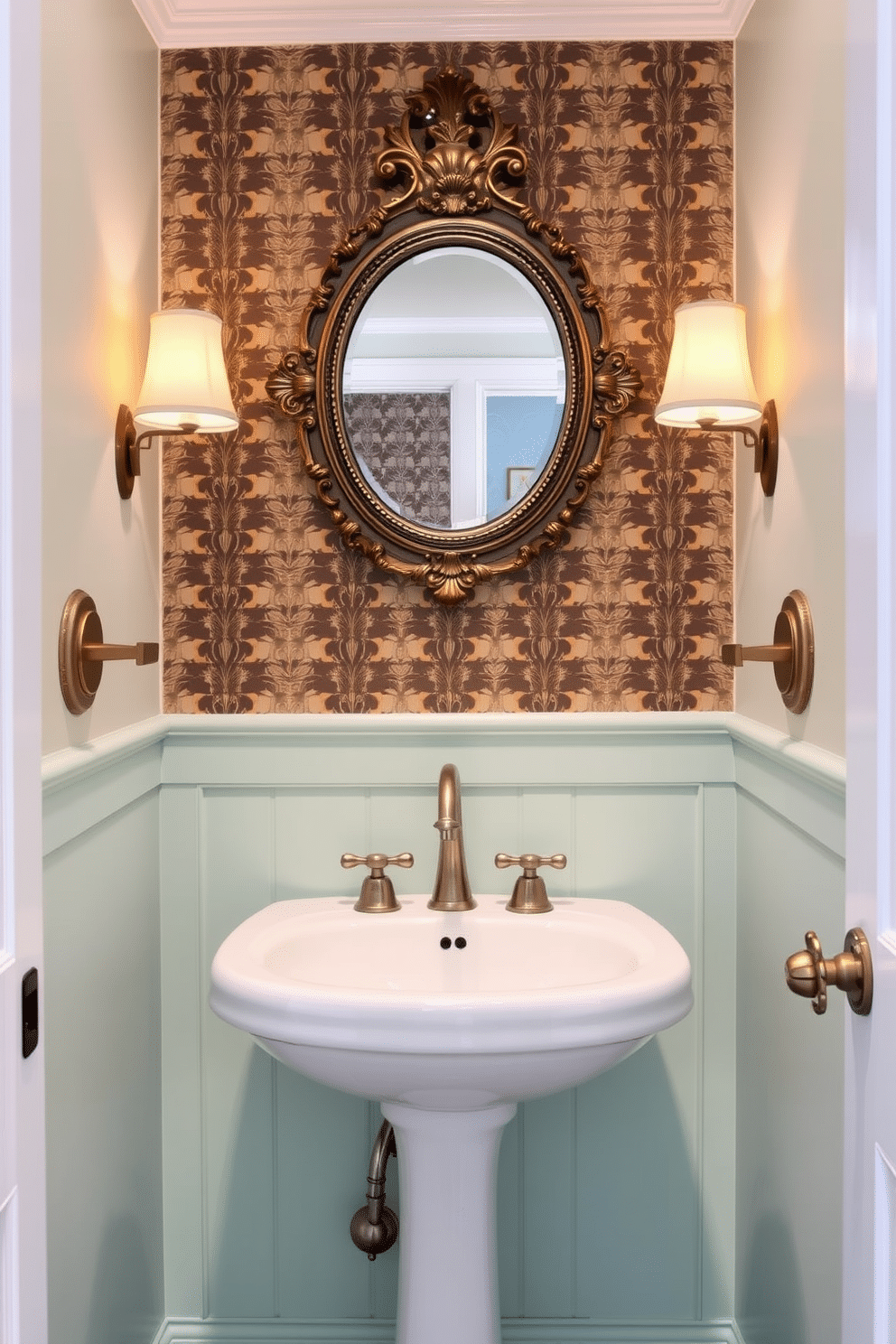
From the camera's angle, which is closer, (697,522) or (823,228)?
(823,228)

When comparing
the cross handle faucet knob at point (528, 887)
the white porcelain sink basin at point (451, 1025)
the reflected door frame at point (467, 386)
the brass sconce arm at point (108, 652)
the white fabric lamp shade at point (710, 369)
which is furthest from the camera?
the reflected door frame at point (467, 386)

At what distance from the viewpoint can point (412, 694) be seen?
1.88 meters

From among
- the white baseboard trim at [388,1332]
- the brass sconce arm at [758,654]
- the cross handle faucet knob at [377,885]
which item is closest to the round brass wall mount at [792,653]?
the brass sconce arm at [758,654]

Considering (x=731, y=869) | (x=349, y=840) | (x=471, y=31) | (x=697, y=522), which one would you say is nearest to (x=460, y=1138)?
(x=349, y=840)

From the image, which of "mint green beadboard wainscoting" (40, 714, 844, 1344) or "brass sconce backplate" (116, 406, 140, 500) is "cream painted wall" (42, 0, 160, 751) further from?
"mint green beadboard wainscoting" (40, 714, 844, 1344)

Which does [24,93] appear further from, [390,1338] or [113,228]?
[390,1338]

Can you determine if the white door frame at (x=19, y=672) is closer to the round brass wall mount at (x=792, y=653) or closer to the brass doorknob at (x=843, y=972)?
the brass doorknob at (x=843, y=972)

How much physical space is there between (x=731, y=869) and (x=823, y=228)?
1.00 meters

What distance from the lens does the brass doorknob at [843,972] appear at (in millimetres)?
822

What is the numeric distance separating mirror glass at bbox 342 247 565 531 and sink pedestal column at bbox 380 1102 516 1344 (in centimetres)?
92

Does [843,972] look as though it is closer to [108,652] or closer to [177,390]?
[108,652]

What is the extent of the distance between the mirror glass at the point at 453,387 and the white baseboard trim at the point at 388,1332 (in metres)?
1.33

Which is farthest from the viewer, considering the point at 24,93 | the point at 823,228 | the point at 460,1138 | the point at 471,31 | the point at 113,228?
the point at 471,31

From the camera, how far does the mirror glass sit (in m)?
1.82
